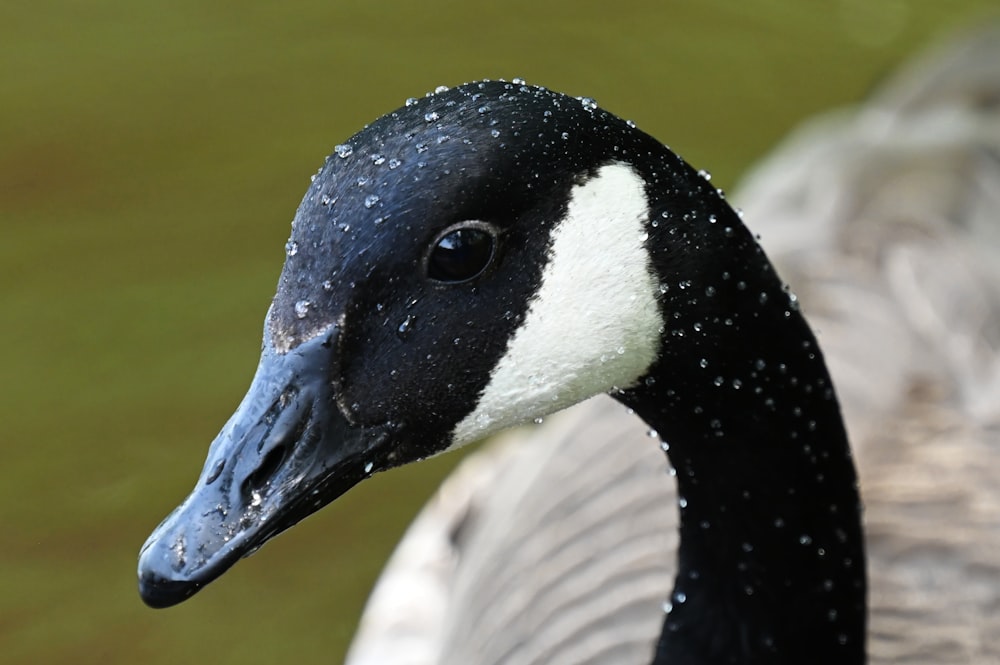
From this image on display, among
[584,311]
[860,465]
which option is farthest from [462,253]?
[860,465]

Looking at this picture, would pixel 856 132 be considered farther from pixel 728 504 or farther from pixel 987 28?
pixel 728 504

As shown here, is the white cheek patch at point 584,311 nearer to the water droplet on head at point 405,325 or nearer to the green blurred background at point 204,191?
the water droplet on head at point 405,325

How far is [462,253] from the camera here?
2152 mm

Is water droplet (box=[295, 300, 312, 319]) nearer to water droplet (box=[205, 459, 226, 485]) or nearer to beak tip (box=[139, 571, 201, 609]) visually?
water droplet (box=[205, 459, 226, 485])

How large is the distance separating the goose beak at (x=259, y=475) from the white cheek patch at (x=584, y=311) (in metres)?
0.26

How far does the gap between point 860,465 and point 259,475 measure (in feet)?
6.66

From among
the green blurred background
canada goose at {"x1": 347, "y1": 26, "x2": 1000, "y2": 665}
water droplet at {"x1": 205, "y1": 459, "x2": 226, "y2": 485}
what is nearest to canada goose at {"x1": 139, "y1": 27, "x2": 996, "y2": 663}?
water droplet at {"x1": 205, "y1": 459, "x2": 226, "y2": 485}

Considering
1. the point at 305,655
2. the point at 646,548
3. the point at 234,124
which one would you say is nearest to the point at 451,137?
the point at 646,548

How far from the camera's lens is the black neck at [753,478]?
240 cm

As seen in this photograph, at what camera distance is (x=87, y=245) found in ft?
18.1

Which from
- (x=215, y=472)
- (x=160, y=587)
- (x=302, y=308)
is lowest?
(x=160, y=587)

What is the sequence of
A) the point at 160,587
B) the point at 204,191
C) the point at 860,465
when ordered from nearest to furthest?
the point at 160,587 → the point at 860,465 → the point at 204,191

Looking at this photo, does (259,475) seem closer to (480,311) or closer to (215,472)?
(215,472)

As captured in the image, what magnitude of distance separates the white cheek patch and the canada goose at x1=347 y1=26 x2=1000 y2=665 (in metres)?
1.12
